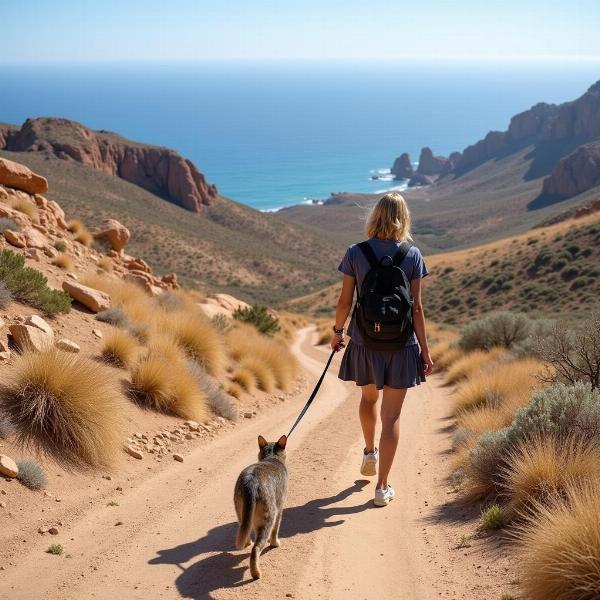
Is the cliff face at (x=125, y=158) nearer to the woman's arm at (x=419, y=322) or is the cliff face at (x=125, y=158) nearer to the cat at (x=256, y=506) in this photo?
the woman's arm at (x=419, y=322)

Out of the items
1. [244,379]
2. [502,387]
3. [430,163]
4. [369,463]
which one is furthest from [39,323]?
[430,163]

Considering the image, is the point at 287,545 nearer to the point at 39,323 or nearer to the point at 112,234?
the point at 39,323

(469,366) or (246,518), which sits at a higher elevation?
(246,518)

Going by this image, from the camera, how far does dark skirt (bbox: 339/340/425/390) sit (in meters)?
5.34

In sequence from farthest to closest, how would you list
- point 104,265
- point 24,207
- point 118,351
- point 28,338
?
point 104,265 < point 24,207 < point 118,351 < point 28,338

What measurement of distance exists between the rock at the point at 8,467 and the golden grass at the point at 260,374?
6396 millimetres

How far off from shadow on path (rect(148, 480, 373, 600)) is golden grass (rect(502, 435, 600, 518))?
1423 mm

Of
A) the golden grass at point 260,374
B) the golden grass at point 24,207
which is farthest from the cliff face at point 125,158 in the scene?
the golden grass at point 260,374

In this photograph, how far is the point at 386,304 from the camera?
5.09 metres

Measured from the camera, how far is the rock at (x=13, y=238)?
11.2 meters

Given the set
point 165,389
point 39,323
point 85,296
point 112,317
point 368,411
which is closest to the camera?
point 368,411

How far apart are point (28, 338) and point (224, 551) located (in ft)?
12.6

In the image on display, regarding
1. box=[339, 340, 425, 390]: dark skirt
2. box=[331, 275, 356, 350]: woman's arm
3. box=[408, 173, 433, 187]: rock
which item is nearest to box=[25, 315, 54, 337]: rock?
box=[331, 275, 356, 350]: woman's arm

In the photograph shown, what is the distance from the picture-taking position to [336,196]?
14775 cm
